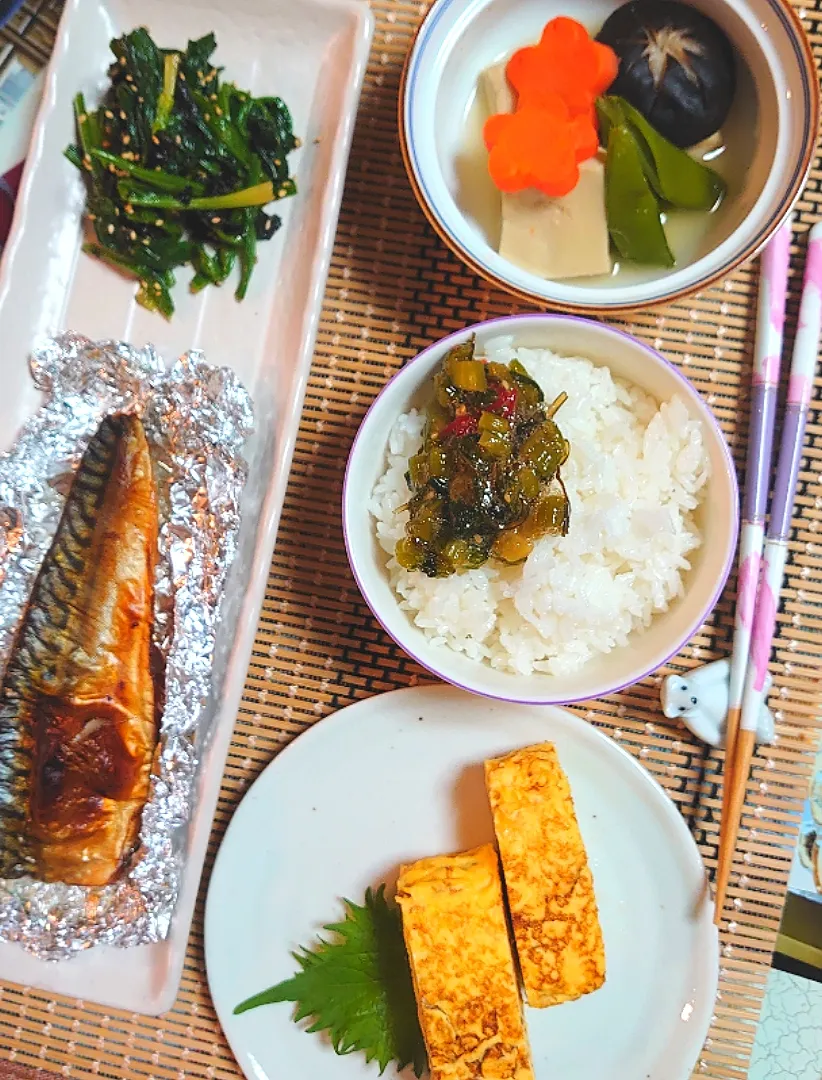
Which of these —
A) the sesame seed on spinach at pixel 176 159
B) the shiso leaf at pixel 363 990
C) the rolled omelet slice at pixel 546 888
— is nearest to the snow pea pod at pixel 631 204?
the sesame seed on spinach at pixel 176 159

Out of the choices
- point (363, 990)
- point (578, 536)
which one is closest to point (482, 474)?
point (578, 536)

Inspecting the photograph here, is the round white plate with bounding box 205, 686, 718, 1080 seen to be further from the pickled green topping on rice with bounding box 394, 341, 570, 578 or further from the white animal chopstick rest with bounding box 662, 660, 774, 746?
the pickled green topping on rice with bounding box 394, 341, 570, 578

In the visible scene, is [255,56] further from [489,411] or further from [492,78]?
[489,411]

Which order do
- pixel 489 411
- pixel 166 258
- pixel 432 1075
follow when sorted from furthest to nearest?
pixel 166 258
pixel 432 1075
pixel 489 411

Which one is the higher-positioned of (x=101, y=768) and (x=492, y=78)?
(x=492, y=78)

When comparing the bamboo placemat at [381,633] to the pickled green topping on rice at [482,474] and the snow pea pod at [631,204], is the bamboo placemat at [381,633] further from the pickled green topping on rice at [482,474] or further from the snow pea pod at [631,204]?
the pickled green topping on rice at [482,474]

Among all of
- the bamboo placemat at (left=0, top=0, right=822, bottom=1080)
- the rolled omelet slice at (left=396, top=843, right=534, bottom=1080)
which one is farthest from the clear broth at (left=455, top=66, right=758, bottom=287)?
the rolled omelet slice at (left=396, top=843, right=534, bottom=1080)

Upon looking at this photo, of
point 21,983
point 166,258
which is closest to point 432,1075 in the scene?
point 21,983
